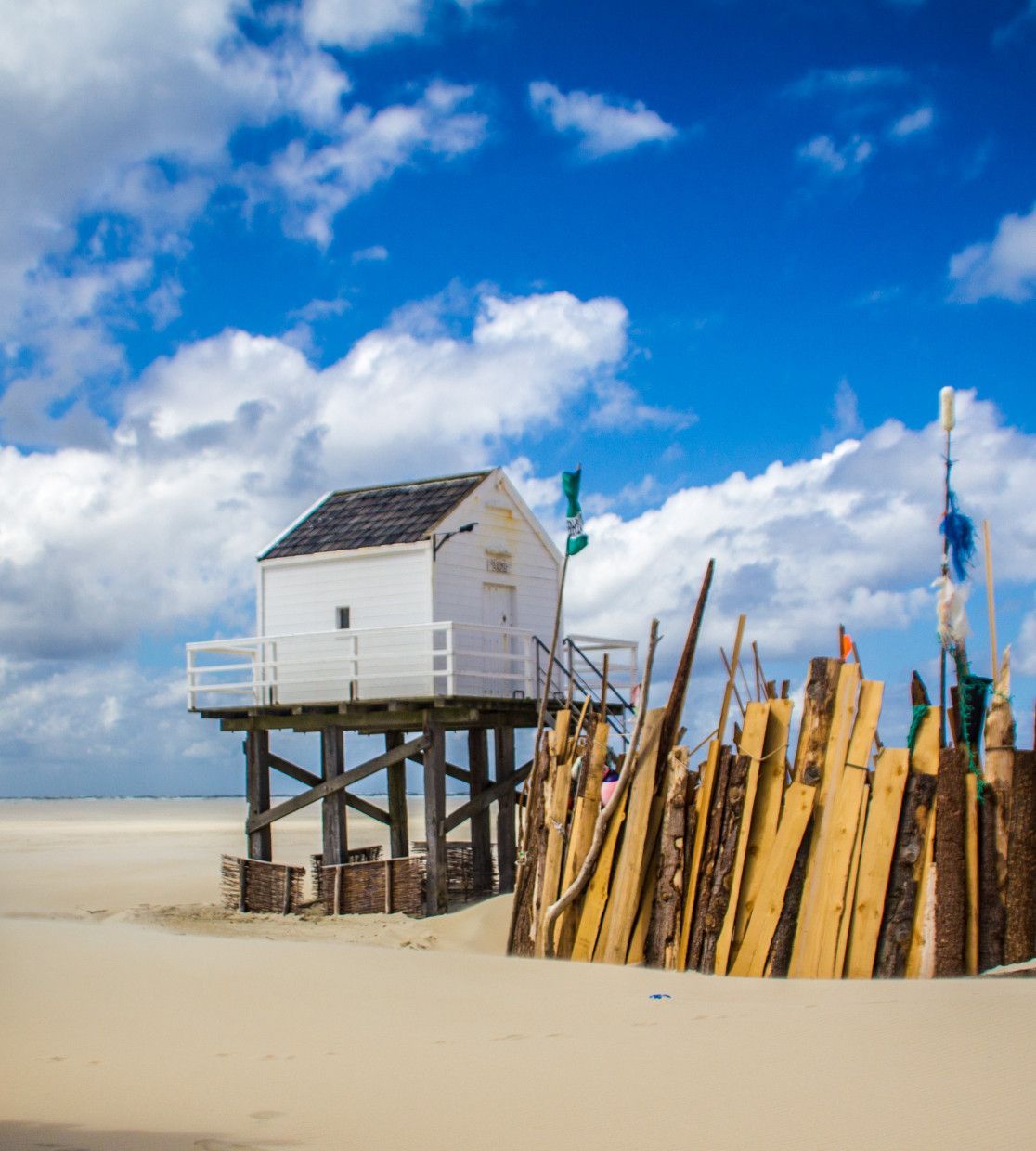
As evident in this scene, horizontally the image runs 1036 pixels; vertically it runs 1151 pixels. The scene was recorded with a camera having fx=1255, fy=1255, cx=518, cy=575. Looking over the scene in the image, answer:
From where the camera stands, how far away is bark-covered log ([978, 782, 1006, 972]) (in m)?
10.4

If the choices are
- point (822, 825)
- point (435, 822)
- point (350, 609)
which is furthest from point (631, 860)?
point (350, 609)

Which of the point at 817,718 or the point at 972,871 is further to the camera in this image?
the point at 817,718

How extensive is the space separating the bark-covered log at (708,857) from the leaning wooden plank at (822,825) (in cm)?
80

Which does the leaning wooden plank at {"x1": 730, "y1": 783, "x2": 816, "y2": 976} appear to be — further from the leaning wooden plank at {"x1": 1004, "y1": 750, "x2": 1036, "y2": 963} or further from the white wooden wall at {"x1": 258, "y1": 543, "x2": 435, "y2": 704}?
the white wooden wall at {"x1": 258, "y1": 543, "x2": 435, "y2": 704}

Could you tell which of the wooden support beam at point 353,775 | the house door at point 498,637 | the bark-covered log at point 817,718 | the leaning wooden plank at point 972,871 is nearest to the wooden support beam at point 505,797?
the house door at point 498,637

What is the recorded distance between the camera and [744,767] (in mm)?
11109

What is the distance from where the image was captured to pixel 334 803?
20.6m

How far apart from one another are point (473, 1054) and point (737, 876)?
14.1 feet

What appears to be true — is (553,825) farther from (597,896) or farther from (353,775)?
(353,775)

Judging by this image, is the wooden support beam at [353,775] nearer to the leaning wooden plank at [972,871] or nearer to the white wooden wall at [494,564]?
the white wooden wall at [494,564]

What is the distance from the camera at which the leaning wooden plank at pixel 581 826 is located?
464 inches

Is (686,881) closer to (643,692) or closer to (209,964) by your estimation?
(643,692)

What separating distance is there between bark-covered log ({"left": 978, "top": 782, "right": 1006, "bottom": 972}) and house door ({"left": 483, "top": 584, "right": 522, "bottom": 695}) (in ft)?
36.0

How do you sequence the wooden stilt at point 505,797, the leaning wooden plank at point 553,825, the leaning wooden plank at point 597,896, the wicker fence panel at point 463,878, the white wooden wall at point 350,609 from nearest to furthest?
1. the leaning wooden plank at point 597,896
2. the leaning wooden plank at point 553,825
3. the white wooden wall at point 350,609
4. the wicker fence panel at point 463,878
5. the wooden stilt at point 505,797
